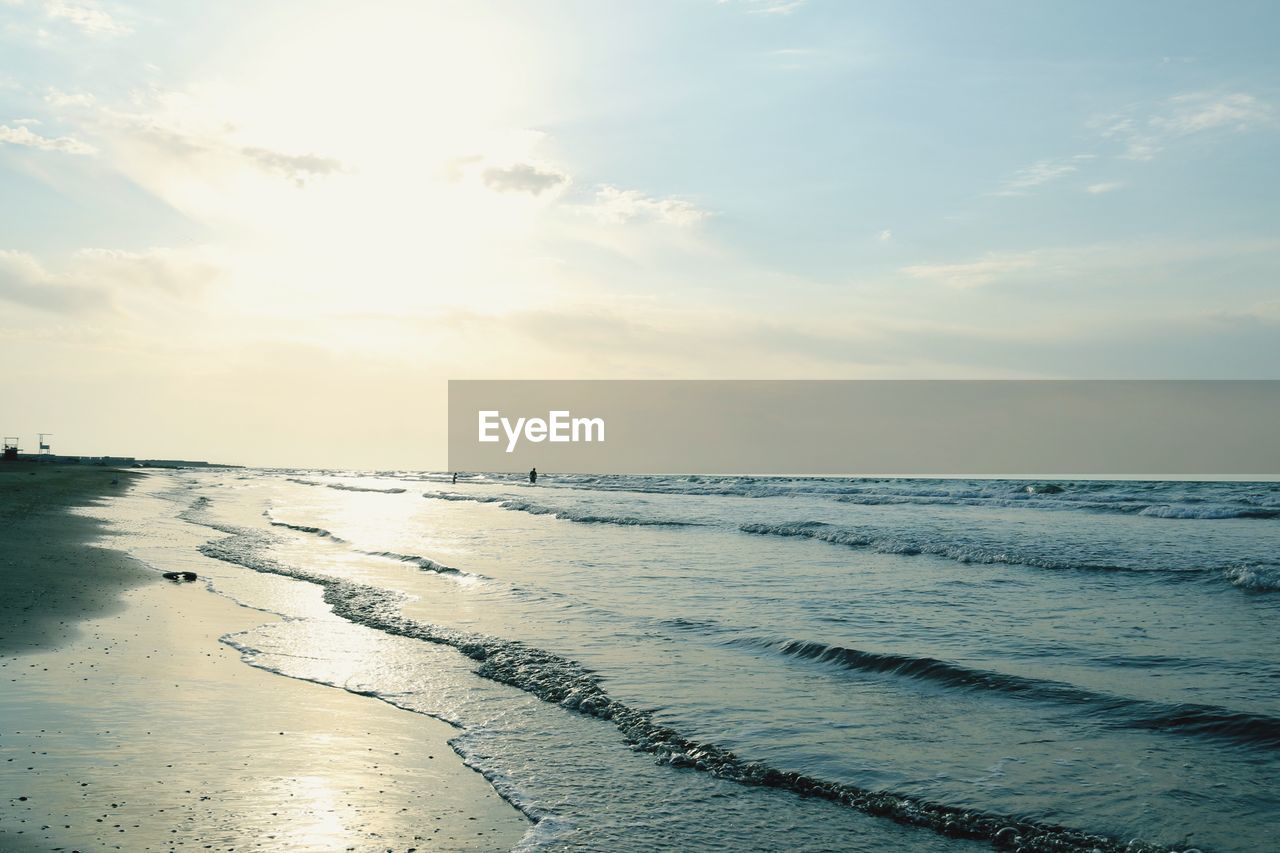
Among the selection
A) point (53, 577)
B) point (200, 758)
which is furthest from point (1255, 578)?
point (53, 577)

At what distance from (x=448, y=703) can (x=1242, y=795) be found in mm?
8273

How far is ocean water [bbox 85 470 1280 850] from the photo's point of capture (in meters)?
7.16

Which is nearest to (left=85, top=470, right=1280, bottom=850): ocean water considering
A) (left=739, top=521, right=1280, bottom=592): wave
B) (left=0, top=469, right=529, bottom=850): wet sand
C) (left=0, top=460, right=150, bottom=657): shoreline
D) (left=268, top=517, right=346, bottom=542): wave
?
(left=739, top=521, right=1280, bottom=592): wave

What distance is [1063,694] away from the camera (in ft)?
35.2

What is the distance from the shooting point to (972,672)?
11609 mm

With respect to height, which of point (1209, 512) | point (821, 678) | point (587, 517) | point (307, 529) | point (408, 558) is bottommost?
point (587, 517)

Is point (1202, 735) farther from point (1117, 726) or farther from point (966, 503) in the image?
point (966, 503)

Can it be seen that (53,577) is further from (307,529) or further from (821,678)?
(307,529)

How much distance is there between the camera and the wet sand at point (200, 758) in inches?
243

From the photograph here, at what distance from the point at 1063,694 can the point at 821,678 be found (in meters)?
3.03

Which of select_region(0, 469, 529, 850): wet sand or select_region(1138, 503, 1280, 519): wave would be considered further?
select_region(1138, 503, 1280, 519): wave

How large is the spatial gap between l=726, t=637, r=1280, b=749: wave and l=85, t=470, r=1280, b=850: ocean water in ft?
0.15

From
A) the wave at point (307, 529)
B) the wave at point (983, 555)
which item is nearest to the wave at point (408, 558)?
the wave at point (307, 529)

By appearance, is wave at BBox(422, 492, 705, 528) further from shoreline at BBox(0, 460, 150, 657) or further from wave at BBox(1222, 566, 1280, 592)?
wave at BBox(1222, 566, 1280, 592)
